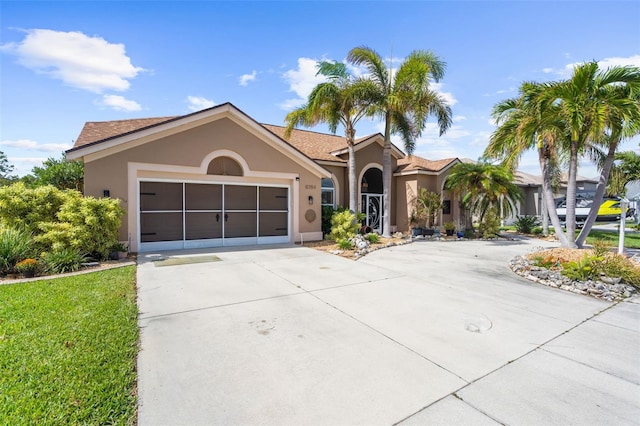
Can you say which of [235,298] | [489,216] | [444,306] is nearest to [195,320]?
[235,298]

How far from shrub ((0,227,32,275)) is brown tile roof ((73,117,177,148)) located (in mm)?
4185

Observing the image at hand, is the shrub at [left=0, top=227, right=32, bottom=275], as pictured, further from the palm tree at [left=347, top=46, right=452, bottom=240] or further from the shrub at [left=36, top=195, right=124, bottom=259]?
the palm tree at [left=347, top=46, right=452, bottom=240]

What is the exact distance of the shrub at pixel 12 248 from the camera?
775cm

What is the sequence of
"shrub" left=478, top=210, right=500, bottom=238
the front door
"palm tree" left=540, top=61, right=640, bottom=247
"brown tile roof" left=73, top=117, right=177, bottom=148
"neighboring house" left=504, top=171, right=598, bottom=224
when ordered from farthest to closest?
1. "neighboring house" left=504, top=171, right=598, bottom=224
2. the front door
3. "shrub" left=478, top=210, right=500, bottom=238
4. "brown tile roof" left=73, top=117, right=177, bottom=148
5. "palm tree" left=540, top=61, right=640, bottom=247

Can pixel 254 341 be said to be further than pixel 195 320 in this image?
No

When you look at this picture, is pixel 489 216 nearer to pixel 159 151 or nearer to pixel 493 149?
pixel 493 149

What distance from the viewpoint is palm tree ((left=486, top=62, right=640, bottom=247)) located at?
9531mm

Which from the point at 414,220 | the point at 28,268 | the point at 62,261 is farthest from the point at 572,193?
the point at 28,268

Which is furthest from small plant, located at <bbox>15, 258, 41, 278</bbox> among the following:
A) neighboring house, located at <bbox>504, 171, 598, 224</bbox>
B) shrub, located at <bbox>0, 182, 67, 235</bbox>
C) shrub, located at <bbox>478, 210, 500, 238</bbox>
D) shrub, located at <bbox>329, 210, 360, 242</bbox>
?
neighboring house, located at <bbox>504, 171, 598, 224</bbox>

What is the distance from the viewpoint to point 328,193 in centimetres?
1794

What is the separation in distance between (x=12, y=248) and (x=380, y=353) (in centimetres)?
994

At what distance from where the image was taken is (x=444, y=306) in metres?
6.00

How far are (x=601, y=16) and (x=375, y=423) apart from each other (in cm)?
1265

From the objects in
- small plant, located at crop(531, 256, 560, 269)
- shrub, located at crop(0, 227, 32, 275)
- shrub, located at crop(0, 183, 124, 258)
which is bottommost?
small plant, located at crop(531, 256, 560, 269)
